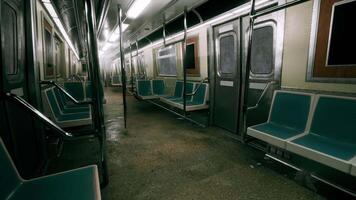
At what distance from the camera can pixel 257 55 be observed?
3.20 m

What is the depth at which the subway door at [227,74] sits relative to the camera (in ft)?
11.7

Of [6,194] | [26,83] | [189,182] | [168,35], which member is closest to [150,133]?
[189,182]

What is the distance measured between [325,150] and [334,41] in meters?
1.29

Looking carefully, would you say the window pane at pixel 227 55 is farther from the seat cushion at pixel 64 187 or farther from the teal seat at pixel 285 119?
the seat cushion at pixel 64 187

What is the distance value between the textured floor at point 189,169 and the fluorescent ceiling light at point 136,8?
2.67 m

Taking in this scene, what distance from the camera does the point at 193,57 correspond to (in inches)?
198

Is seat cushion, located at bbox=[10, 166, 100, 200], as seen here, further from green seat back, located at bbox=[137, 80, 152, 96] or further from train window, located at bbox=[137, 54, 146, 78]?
train window, located at bbox=[137, 54, 146, 78]

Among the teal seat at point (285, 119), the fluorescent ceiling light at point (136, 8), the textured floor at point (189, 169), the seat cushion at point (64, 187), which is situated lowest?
the textured floor at point (189, 169)

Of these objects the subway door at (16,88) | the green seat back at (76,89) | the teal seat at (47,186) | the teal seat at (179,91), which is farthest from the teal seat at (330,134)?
the green seat back at (76,89)

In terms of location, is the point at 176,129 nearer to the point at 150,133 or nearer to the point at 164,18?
the point at 150,133

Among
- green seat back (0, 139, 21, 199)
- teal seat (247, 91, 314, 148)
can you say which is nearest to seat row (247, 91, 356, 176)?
teal seat (247, 91, 314, 148)

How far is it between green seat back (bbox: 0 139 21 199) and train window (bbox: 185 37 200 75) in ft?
13.8

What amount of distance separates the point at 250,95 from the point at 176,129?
5.65 feet

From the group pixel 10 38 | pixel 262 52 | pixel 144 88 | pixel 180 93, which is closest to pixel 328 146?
pixel 262 52
